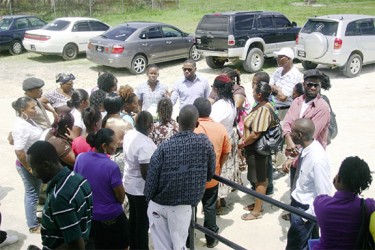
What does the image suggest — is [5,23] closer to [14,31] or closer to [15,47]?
[14,31]

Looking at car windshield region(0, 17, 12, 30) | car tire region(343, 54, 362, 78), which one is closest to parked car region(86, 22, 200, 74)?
car windshield region(0, 17, 12, 30)

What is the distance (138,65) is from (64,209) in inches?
474

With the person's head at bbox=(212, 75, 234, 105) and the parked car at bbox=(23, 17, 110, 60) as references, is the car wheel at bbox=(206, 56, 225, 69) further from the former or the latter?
the person's head at bbox=(212, 75, 234, 105)

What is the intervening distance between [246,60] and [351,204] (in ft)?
38.9

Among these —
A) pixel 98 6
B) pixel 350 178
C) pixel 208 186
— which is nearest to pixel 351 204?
pixel 350 178

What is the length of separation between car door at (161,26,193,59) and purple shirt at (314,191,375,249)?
1302 centimetres

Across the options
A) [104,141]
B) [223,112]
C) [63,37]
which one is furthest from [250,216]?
[63,37]

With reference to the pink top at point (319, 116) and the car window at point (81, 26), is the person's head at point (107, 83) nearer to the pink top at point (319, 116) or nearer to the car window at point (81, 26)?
the pink top at point (319, 116)

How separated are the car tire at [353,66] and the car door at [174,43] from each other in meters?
5.54

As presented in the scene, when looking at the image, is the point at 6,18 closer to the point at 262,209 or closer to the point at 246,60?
the point at 246,60

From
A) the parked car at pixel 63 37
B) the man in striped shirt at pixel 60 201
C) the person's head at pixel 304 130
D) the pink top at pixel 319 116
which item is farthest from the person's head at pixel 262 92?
the parked car at pixel 63 37

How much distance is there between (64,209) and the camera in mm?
3080

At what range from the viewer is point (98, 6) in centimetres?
2961

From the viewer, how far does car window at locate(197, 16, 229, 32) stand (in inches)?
561
